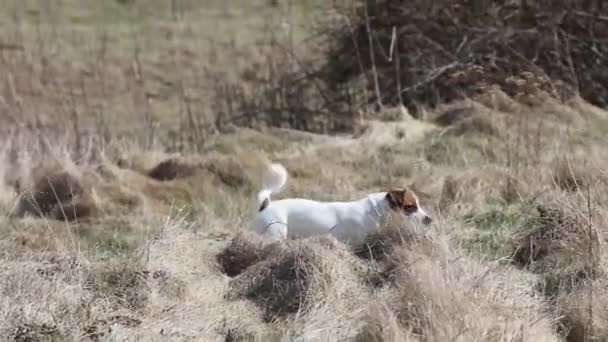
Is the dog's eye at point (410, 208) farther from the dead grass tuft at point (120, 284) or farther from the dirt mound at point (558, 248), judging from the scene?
the dead grass tuft at point (120, 284)

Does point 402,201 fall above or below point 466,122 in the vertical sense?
above

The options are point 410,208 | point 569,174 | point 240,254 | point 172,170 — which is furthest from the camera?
point 172,170

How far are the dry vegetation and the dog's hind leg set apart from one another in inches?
9.4

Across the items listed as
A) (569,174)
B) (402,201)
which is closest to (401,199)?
(402,201)

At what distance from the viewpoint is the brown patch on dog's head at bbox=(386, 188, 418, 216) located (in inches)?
276

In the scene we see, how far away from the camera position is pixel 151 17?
2088cm

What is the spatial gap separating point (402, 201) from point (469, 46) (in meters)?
8.78

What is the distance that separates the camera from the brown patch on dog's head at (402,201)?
7.02m

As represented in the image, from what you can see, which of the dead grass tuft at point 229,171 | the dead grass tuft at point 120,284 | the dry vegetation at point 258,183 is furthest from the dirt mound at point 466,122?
the dead grass tuft at point 120,284

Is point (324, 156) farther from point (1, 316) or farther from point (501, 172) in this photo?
point (1, 316)

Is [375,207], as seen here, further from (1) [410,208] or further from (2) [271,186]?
(2) [271,186]

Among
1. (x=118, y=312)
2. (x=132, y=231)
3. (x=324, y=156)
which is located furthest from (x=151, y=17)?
(x=118, y=312)

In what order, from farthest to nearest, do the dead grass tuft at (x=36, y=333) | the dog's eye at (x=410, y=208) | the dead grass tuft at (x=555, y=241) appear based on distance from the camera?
the dog's eye at (x=410, y=208) → the dead grass tuft at (x=555, y=241) → the dead grass tuft at (x=36, y=333)

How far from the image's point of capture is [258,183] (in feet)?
33.5
